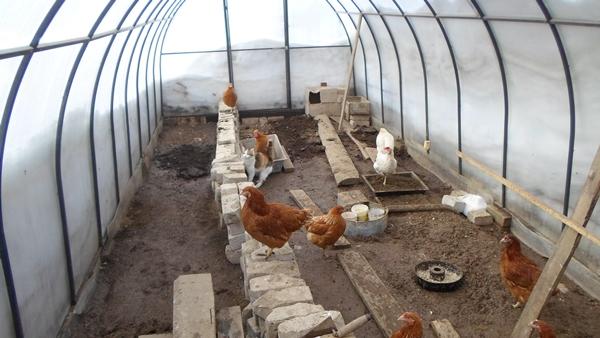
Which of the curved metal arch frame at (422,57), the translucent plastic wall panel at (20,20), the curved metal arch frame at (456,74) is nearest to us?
the translucent plastic wall panel at (20,20)

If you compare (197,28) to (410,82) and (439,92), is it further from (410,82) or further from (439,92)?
(439,92)

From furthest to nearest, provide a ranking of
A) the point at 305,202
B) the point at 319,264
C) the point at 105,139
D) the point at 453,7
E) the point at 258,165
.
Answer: the point at 258,165 < the point at 305,202 < the point at 453,7 < the point at 105,139 < the point at 319,264

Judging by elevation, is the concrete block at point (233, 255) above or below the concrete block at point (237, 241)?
below

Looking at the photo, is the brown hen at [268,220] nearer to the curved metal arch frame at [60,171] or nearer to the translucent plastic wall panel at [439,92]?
the curved metal arch frame at [60,171]

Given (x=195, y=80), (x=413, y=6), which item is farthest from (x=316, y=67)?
(x=413, y=6)

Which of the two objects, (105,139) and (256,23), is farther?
(256,23)

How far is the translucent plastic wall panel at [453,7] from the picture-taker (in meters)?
7.01

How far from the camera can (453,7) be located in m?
Result: 7.44

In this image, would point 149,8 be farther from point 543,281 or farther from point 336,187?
point 543,281

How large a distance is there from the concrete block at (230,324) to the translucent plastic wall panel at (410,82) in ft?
20.6

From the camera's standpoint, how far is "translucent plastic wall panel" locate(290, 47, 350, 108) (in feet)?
46.2

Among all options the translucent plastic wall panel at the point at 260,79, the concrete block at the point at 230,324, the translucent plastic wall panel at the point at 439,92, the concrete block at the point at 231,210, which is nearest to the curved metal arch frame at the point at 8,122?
the concrete block at the point at 230,324

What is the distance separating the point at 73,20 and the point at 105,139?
286 centimetres

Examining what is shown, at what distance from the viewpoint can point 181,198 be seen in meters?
8.96
